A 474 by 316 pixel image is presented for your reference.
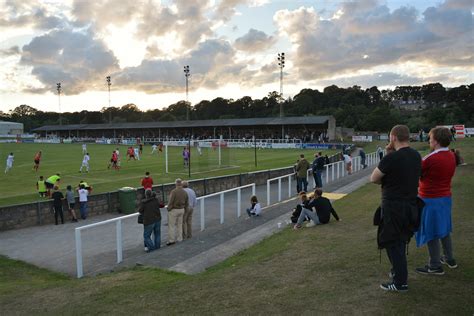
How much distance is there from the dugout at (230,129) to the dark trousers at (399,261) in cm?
5555

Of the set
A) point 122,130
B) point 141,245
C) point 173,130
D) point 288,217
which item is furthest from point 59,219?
point 122,130

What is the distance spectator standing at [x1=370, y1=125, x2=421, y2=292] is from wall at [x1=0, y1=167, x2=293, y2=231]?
13.3m

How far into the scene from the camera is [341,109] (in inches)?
3701

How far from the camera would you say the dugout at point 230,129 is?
2518 inches

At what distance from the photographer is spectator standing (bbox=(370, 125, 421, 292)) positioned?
163 inches

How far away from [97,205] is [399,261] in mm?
14227

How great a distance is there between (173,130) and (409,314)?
8124cm

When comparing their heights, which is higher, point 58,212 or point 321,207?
point 321,207

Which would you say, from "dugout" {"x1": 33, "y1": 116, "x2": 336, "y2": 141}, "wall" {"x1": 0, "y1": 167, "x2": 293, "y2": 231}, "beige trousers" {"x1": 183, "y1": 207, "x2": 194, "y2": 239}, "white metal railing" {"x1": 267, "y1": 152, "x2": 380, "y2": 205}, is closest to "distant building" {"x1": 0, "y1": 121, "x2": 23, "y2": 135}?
"dugout" {"x1": 33, "y1": 116, "x2": 336, "y2": 141}

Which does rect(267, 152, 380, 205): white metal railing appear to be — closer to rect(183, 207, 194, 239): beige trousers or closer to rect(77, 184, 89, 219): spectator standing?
rect(183, 207, 194, 239): beige trousers

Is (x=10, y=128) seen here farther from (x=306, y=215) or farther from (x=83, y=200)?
(x=306, y=215)

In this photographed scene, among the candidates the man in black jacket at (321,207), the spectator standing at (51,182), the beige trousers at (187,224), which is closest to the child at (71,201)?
the spectator standing at (51,182)

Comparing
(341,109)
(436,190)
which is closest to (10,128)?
(341,109)

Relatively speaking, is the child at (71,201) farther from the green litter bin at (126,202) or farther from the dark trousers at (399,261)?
the dark trousers at (399,261)
